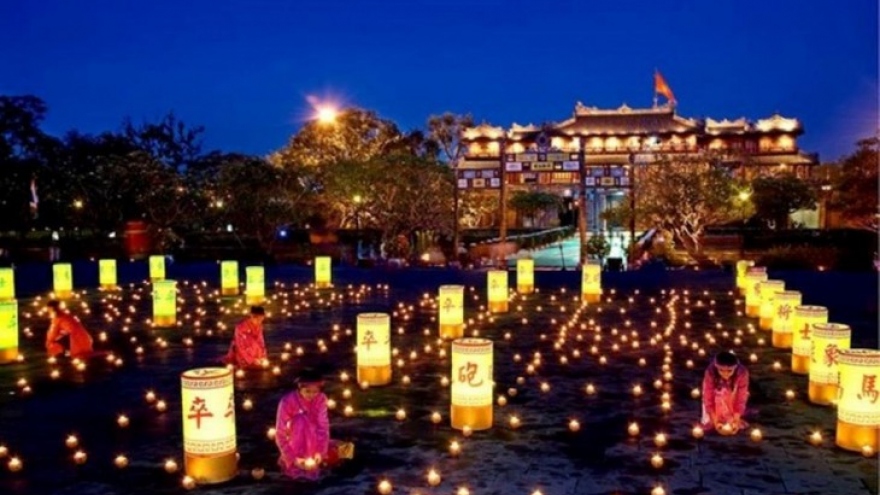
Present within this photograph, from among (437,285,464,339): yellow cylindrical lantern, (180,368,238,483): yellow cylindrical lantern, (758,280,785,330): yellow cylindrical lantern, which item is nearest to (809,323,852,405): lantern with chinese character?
(758,280,785,330): yellow cylindrical lantern

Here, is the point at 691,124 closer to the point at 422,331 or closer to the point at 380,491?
the point at 422,331

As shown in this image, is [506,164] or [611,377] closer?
[611,377]

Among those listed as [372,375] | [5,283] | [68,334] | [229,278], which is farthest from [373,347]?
[229,278]

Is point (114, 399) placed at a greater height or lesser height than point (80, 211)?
lesser

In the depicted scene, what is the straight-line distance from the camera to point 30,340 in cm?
1339

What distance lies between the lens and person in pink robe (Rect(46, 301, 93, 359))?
1137cm

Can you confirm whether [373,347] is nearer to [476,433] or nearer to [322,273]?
[476,433]

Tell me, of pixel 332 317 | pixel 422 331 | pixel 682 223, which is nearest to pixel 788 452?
pixel 422 331

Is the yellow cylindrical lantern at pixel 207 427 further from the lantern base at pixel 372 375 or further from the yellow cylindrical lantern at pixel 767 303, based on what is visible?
the yellow cylindrical lantern at pixel 767 303

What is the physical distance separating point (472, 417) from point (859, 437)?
→ 329 centimetres

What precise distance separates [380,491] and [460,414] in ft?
5.96

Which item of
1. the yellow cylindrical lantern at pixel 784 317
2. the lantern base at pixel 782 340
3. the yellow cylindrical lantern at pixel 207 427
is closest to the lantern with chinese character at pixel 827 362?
the yellow cylindrical lantern at pixel 784 317

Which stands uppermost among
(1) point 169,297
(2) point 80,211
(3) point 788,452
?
(2) point 80,211

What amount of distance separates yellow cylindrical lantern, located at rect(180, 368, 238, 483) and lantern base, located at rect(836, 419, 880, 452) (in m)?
5.08
